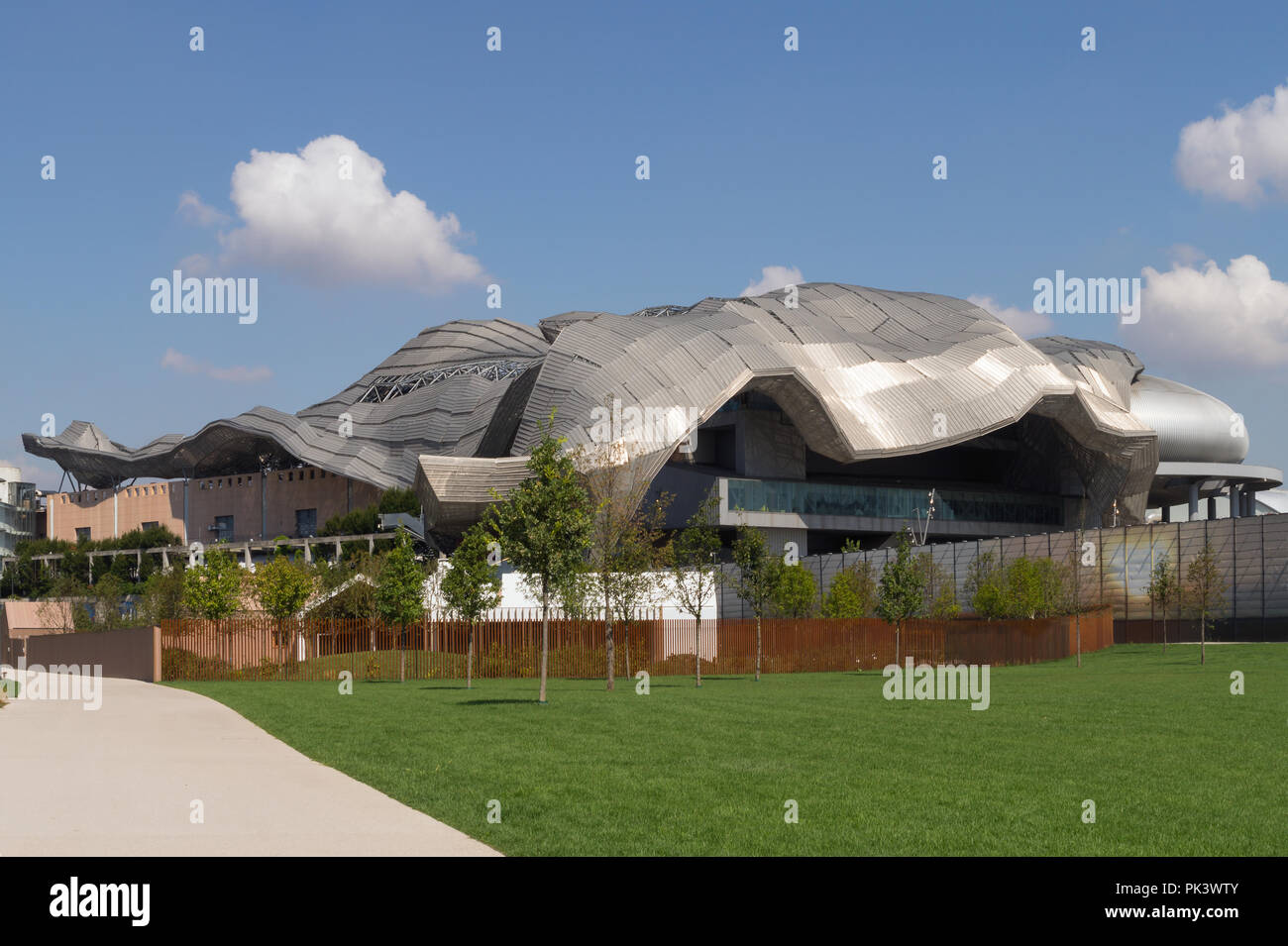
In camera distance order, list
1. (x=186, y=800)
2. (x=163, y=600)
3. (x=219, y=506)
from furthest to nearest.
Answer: (x=219, y=506) → (x=163, y=600) → (x=186, y=800)

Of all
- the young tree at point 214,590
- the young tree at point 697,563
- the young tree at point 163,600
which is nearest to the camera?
the young tree at point 697,563

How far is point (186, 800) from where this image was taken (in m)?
12.4

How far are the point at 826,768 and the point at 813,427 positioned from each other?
6113 cm

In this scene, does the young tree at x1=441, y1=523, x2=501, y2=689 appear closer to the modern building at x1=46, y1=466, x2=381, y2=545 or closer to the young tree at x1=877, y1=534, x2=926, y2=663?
the young tree at x1=877, y1=534, x2=926, y2=663

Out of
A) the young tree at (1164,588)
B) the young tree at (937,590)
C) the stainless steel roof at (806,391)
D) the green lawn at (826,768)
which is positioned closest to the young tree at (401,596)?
the green lawn at (826,768)

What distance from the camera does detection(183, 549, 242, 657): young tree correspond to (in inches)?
1690

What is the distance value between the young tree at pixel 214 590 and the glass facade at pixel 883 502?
3641cm

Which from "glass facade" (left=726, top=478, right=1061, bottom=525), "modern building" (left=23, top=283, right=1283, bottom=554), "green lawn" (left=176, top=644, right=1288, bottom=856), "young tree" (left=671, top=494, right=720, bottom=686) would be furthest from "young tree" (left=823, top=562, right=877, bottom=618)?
"green lawn" (left=176, top=644, right=1288, bottom=856)

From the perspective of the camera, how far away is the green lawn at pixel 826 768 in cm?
1053

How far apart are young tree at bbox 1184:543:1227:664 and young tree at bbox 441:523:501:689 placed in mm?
22761

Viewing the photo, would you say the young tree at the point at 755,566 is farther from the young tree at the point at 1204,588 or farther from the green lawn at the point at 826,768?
the young tree at the point at 1204,588

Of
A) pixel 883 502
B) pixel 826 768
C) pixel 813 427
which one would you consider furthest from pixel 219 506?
pixel 826 768

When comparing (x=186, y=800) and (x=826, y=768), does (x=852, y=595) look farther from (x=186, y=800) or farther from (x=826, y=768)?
(x=186, y=800)

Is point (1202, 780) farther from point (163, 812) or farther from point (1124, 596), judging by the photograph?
point (1124, 596)
